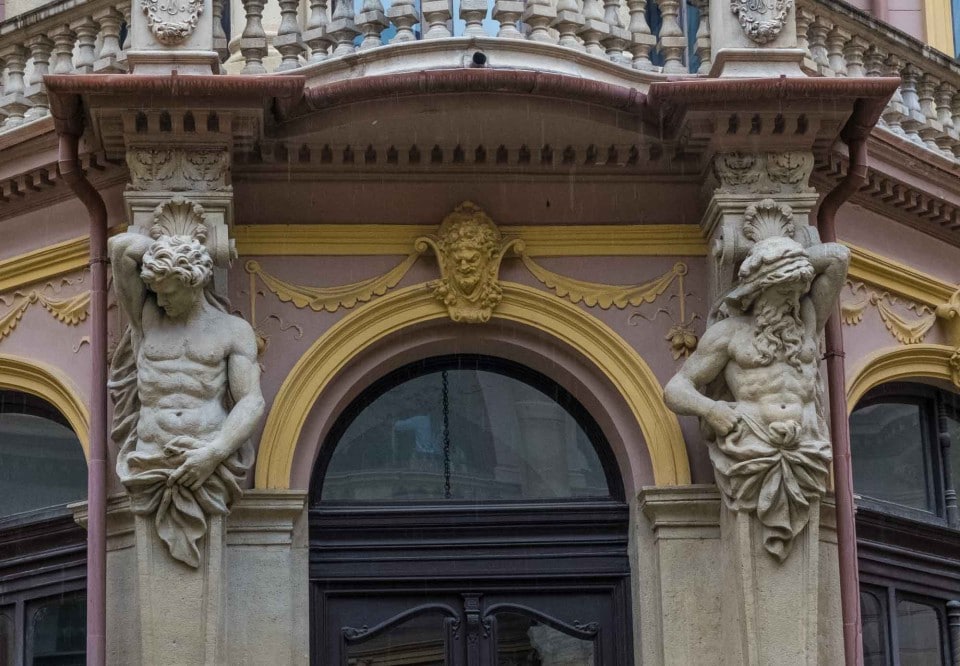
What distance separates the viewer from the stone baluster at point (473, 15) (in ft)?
39.1

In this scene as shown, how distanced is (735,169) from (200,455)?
10.7 ft

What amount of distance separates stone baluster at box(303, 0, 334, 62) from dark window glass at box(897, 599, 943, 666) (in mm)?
4531

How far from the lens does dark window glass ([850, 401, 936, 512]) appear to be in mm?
13125

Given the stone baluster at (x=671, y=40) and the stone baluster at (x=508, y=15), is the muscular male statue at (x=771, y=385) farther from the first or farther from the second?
the stone baluster at (x=508, y=15)

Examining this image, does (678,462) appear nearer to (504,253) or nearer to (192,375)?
(504,253)

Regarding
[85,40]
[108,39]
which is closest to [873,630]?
[108,39]

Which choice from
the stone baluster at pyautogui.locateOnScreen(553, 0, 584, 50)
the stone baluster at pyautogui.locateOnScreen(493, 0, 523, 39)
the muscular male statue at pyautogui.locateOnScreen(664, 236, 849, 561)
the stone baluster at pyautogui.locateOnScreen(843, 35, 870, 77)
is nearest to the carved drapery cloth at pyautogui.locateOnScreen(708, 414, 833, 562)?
the muscular male statue at pyautogui.locateOnScreen(664, 236, 849, 561)

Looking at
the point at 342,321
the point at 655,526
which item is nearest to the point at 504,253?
the point at 342,321

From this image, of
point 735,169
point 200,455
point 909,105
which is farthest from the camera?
point 909,105

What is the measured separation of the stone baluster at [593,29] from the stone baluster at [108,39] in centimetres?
264

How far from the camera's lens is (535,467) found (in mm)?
12477

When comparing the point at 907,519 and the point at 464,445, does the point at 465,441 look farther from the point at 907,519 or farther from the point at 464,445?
the point at 907,519

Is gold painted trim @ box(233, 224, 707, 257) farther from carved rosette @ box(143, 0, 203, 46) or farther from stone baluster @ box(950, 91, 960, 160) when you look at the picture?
stone baluster @ box(950, 91, 960, 160)

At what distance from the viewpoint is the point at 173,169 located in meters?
11.6
